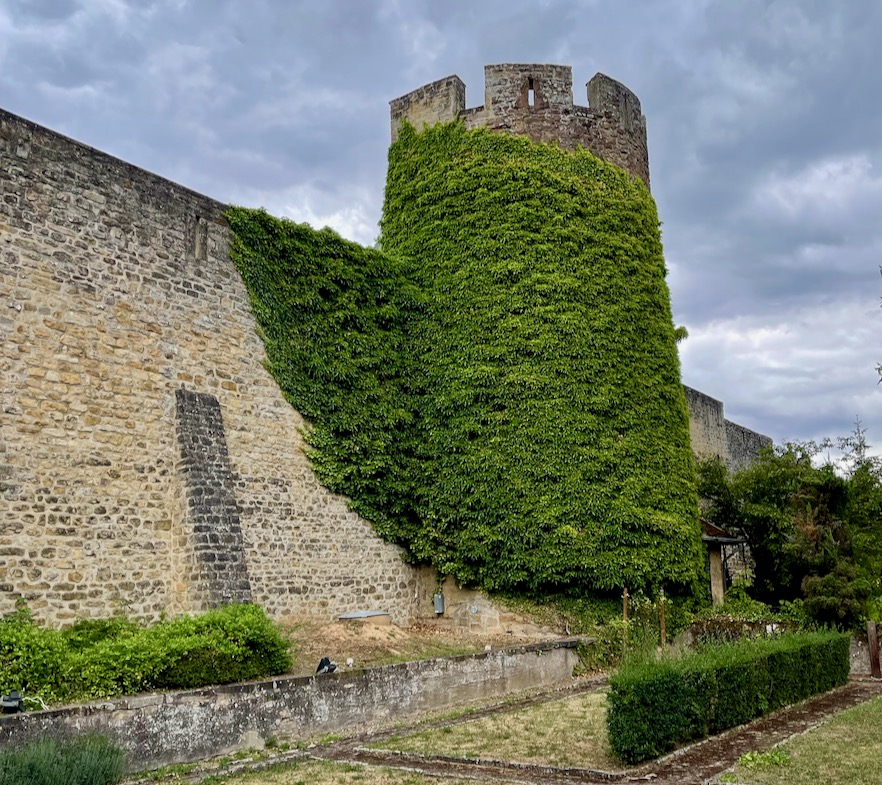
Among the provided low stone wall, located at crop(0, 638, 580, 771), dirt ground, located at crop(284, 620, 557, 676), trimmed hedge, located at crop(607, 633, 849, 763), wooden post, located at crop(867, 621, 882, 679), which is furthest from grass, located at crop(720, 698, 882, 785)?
wooden post, located at crop(867, 621, 882, 679)

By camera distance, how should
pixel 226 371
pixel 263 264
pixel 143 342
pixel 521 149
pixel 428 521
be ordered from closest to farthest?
pixel 143 342 → pixel 226 371 → pixel 263 264 → pixel 428 521 → pixel 521 149

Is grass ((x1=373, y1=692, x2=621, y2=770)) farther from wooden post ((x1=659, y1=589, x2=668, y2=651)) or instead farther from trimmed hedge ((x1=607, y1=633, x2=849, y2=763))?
wooden post ((x1=659, y1=589, x2=668, y2=651))

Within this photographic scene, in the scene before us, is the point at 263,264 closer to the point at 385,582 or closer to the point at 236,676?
the point at 385,582

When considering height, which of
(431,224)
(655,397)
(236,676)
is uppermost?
(431,224)

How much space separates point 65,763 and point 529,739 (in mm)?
4127

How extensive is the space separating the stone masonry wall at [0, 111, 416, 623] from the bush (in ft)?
11.7

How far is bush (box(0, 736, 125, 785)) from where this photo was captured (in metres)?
5.91

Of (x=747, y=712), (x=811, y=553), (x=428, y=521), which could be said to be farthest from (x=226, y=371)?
(x=811, y=553)

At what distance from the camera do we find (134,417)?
11289 millimetres

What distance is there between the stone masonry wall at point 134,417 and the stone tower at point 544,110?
577cm

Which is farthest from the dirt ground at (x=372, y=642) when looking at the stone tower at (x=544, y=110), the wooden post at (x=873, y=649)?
the stone tower at (x=544, y=110)

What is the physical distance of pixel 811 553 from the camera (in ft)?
49.6

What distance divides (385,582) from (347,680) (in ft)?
16.8

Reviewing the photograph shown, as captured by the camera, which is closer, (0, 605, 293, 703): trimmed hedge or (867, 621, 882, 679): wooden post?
(0, 605, 293, 703): trimmed hedge
